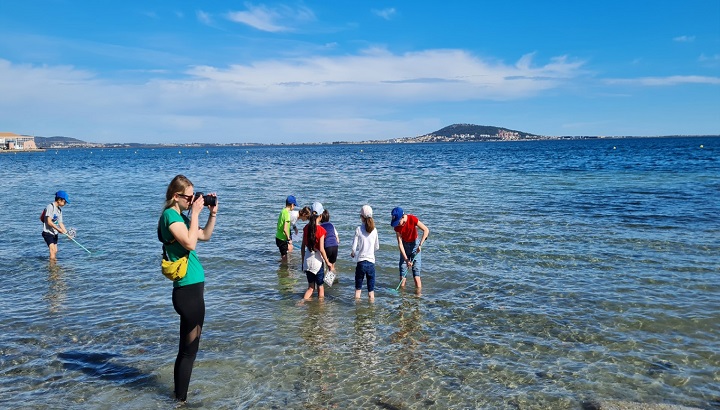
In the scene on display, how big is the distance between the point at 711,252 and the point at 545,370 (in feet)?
30.7

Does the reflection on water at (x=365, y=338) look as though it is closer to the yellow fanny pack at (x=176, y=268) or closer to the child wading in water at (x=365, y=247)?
the child wading in water at (x=365, y=247)

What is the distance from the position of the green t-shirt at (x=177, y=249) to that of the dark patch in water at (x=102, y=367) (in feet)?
7.04

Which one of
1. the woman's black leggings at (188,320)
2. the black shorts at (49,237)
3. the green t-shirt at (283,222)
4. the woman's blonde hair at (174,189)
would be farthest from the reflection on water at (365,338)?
the black shorts at (49,237)

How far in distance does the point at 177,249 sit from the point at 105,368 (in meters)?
2.96

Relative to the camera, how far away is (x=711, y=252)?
13391 mm

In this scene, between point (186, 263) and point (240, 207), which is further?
point (240, 207)

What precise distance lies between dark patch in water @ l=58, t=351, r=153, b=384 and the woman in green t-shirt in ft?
4.50

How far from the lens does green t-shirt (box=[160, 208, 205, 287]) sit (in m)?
5.30

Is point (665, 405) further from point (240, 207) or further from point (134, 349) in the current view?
point (240, 207)

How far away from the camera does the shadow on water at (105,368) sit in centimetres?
673

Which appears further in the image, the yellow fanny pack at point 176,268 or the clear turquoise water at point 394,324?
the clear turquoise water at point 394,324

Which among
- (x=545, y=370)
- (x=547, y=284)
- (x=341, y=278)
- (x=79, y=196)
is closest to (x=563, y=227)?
(x=547, y=284)

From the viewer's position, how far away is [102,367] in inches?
281

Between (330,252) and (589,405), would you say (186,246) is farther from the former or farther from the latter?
(589,405)
